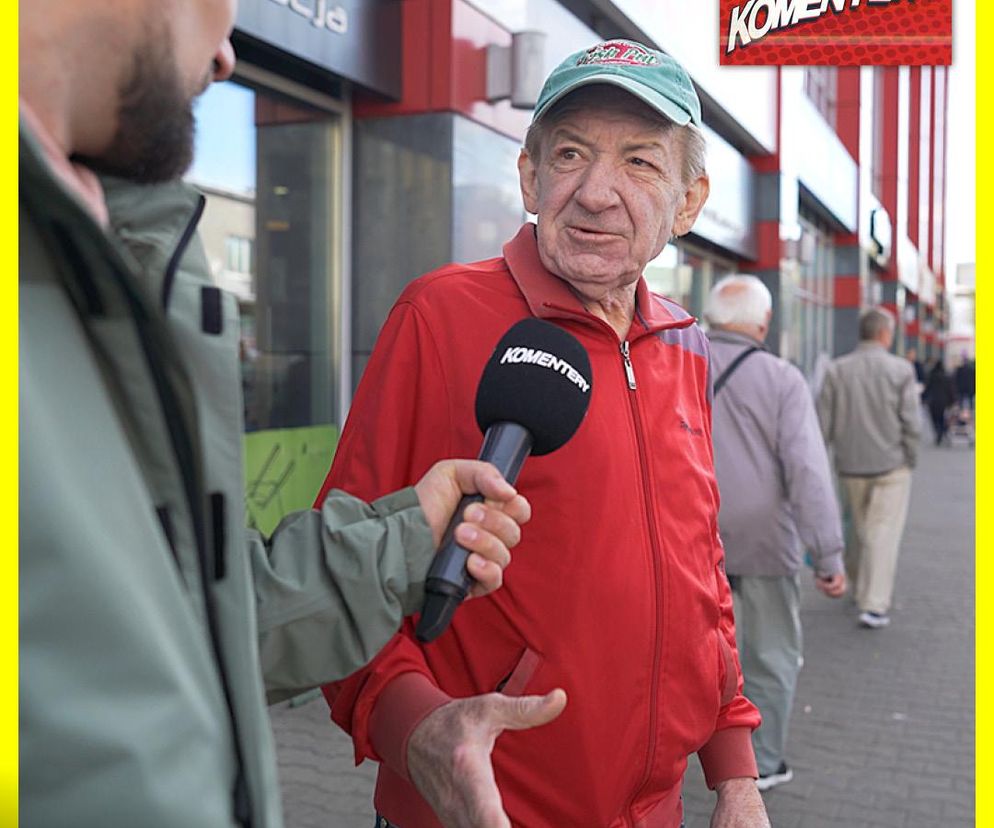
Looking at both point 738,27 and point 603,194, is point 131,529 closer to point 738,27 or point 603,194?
point 603,194

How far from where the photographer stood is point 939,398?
26906 mm

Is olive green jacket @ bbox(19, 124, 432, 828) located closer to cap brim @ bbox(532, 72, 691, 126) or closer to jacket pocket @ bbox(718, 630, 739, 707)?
cap brim @ bbox(532, 72, 691, 126)

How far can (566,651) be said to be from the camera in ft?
6.02

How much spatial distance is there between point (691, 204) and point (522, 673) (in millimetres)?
1093

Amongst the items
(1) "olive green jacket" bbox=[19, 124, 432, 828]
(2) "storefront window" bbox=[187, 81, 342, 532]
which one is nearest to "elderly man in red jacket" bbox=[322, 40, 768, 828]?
(1) "olive green jacket" bbox=[19, 124, 432, 828]

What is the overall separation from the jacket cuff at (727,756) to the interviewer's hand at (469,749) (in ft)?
2.71

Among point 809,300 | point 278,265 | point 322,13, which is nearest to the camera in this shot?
point 322,13

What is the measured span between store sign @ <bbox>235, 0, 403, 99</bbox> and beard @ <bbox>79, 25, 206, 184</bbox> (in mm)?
4416

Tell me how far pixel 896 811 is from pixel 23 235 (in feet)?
15.6

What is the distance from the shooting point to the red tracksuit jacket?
1.84 m

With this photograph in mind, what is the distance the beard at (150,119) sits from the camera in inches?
41.5

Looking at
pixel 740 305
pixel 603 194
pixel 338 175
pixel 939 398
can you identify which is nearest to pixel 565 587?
pixel 603 194

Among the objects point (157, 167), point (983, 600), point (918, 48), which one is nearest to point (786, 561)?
point (918, 48)
